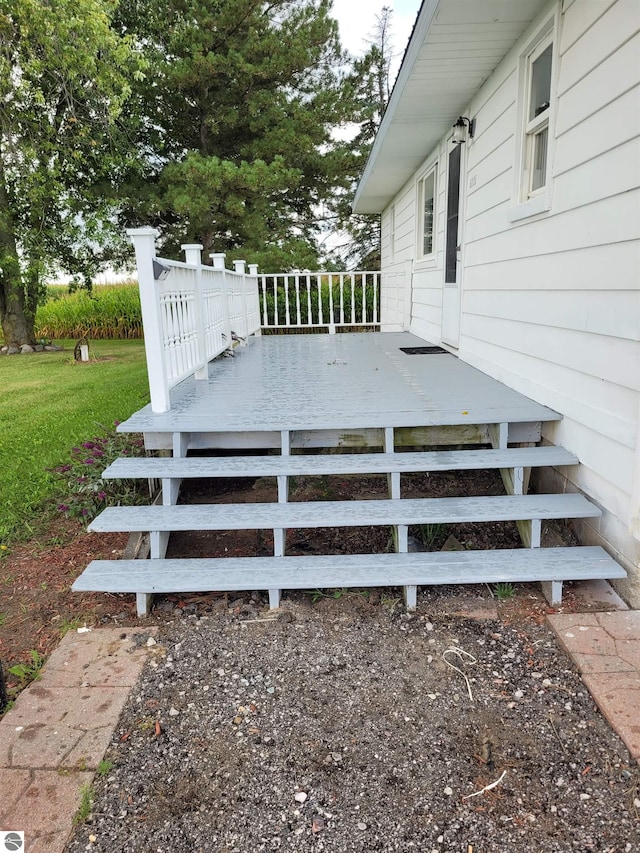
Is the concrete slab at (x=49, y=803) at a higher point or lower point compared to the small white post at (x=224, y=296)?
lower

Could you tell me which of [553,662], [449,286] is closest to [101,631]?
[553,662]

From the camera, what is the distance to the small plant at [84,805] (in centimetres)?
149

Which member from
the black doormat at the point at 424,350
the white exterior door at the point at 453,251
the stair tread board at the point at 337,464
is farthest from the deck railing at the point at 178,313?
the white exterior door at the point at 453,251

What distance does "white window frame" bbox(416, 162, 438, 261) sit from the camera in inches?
260

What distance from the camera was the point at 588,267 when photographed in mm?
2758

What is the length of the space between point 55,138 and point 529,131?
1021cm

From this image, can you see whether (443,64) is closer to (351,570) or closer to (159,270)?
(159,270)

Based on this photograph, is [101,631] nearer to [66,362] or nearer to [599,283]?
[599,283]

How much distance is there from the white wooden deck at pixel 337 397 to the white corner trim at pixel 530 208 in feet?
3.55

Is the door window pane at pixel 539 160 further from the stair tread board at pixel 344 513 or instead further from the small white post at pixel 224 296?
the small white post at pixel 224 296

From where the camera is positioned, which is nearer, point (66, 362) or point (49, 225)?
point (66, 362)

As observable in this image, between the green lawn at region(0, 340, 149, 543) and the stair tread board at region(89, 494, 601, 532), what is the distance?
1104 mm

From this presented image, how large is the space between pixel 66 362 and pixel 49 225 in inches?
140

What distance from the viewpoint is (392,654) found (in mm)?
2180
